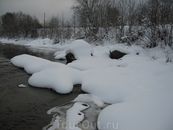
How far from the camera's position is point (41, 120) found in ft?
10.2

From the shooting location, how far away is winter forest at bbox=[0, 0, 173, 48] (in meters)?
9.40

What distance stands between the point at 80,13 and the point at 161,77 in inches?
680

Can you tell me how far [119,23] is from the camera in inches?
627

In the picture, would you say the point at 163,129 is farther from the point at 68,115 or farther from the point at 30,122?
the point at 30,122

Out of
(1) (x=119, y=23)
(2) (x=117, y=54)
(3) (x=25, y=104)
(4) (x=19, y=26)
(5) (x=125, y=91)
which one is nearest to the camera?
(3) (x=25, y=104)

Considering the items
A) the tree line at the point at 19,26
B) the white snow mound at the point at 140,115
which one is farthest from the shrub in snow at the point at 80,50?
the tree line at the point at 19,26

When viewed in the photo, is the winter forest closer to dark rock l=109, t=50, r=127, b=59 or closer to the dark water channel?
dark rock l=109, t=50, r=127, b=59

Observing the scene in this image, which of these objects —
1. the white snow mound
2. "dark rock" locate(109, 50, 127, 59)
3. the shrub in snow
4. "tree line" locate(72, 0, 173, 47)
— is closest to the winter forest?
"tree line" locate(72, 0, 173, 47)

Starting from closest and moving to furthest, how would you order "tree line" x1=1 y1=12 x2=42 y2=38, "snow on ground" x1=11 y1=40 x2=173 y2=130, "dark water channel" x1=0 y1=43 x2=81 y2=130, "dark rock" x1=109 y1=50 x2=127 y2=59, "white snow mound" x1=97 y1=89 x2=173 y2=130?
"white snow mound" x1=97 y1=89 x2=173 y2=130 → "snow on ground" x1=11 y1=40 x2=173 y2=130 → "dark water channel" x1=0 y1=43 x2=81 y2=130 → "dark rock" x1=109 y1=50 x2=127 y2=59 → "tree line" x1=1 y1=12 x2=42 y2=38

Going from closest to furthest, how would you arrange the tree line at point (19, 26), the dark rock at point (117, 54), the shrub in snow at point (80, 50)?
1. the shrub in snow at point (80, 50)
2. the dark rock at point (117, 54)
3. the tree line at point (19, 26)

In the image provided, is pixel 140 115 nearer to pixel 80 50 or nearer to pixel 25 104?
pixel 25 104

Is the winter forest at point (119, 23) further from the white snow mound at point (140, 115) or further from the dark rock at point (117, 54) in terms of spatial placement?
the white snow mound at point (140, 115)

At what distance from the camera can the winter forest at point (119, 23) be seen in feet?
30.8

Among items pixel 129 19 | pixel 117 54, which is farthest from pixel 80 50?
pixel 129 19
